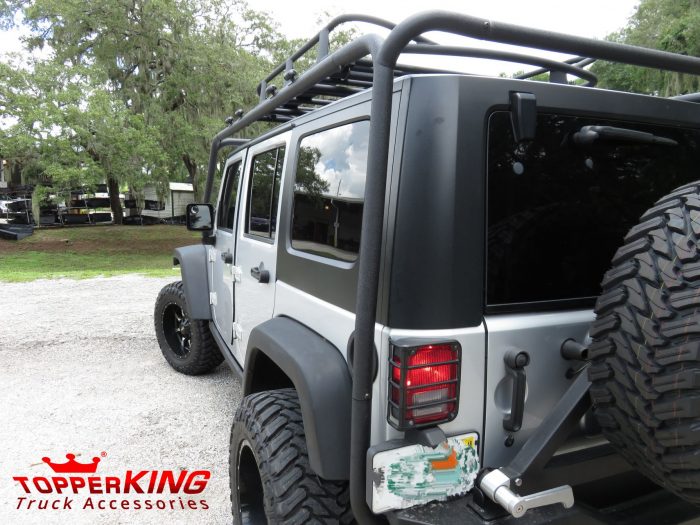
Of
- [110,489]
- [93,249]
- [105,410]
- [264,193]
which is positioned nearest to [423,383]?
[264,193]

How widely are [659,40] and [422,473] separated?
20.8 m

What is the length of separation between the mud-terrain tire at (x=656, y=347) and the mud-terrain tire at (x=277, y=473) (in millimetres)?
952

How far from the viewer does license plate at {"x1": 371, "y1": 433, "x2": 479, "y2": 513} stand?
4.98 feet

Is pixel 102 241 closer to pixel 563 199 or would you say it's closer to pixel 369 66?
pixel 369 66

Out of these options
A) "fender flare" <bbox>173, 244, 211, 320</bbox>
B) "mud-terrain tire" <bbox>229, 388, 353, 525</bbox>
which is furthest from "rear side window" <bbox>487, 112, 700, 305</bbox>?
"fender flare" <bbox>173, 244, 211, 320</bbox>

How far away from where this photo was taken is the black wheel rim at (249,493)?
2232 millimetres

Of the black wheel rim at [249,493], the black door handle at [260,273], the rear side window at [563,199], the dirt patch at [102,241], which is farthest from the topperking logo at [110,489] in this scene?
Answer: the dirt patch at [102,241]

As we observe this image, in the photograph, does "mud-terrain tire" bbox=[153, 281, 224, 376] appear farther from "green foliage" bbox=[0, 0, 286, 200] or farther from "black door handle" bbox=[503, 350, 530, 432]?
"green foliage" bbox=[0, 0, 286, 200]

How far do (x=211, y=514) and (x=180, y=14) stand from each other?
1966 cm

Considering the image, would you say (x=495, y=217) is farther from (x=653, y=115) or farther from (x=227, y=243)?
(x=227, y=243)

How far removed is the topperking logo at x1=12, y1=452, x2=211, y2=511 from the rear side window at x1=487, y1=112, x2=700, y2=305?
2.14 metres

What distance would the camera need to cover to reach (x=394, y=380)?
152 centimetres

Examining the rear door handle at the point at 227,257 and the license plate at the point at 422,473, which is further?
the rear door handle at the point at 227,257

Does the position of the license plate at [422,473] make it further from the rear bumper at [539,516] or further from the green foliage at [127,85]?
the green foliage at [127,85]
